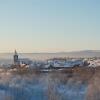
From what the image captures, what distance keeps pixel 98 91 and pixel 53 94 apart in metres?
3.84

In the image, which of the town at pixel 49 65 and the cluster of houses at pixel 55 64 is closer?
the town at pixel 49 65

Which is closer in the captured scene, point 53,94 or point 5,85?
point 53,94

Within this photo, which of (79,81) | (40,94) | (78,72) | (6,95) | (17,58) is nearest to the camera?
(6,95)

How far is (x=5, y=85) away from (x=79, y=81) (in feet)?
25.6

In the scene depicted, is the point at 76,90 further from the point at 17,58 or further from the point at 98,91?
the point at 17,58

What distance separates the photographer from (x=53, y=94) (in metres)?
27.4

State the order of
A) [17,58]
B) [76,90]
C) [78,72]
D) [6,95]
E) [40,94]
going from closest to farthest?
[6,95] → [40,94] → [76,90] → [78,72] → [17,58]

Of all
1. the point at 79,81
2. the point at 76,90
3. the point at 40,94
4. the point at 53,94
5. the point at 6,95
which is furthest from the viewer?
the point at 79,81

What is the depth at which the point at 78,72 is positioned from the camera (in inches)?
1893

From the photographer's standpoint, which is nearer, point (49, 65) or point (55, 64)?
point (49, 65)

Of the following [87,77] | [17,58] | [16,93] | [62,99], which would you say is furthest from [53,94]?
[17,58]

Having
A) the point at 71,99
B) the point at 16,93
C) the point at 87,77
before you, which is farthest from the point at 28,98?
the point at 87,77

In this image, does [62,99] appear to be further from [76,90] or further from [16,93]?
[76,90]

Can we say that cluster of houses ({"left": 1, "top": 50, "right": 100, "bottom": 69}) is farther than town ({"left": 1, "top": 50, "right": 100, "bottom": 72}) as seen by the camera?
Yes
